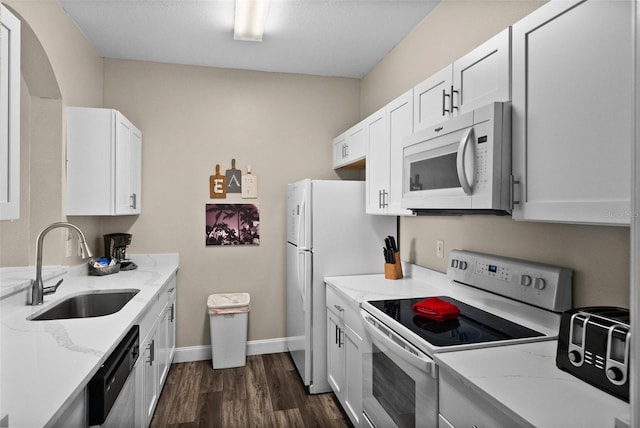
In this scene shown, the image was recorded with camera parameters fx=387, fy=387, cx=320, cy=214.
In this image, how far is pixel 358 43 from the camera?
3.12 metres

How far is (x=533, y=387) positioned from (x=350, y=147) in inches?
98.3

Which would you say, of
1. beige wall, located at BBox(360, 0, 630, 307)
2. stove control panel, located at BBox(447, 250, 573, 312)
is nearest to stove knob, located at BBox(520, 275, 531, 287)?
stove control panel, located at BBox(447, 250, 573, 312)

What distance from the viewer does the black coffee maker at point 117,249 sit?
316 centimetres

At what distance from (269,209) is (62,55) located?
196 cm

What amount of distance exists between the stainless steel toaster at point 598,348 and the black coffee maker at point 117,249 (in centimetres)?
302

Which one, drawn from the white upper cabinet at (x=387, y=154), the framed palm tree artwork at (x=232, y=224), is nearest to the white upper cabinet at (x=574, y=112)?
the white upper cabinet at (x=387, y=154)

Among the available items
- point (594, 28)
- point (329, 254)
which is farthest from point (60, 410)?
point (329, 254)

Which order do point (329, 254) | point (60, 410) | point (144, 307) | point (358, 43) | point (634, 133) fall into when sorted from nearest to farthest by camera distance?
point (634, 133) → point (60, 410) → point (144, 307) → point (329, 254) → point (358, 43)

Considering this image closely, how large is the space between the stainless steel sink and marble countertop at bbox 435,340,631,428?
6.41ft

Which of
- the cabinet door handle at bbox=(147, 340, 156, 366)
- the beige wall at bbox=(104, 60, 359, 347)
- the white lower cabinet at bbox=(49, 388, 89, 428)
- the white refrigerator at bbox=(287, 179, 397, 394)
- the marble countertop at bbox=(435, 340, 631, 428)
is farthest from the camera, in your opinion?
the beige wall at bbox=(104, 60, 359, 347)

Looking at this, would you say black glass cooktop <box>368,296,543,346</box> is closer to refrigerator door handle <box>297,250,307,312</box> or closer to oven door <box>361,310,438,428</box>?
oven door <box>361,310,438,428</box>

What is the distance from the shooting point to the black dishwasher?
4.22 feet

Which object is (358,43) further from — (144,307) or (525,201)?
(144,307)

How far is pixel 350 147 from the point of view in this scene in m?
3.37
